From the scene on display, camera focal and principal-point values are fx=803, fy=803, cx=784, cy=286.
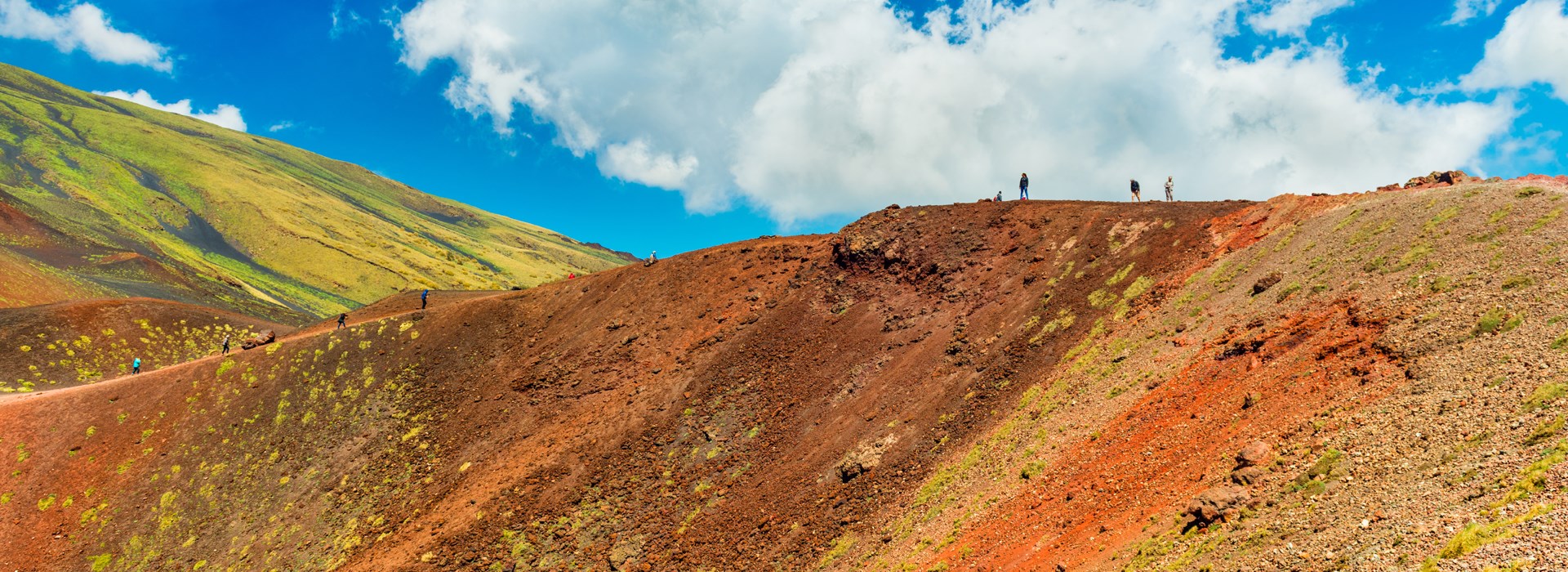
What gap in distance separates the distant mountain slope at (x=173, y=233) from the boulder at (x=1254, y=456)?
9913 cm

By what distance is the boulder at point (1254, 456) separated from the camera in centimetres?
1734

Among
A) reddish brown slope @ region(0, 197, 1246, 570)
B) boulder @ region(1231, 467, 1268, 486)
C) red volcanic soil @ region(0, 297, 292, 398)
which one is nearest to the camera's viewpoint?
boulder @ region(1231, 467, 1268, 486)

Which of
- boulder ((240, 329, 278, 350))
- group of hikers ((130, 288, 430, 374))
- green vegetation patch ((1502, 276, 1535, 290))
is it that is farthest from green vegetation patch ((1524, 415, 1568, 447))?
boulder ((240, 329, 278, 350))

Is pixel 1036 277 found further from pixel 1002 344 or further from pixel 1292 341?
pixel 1292 341

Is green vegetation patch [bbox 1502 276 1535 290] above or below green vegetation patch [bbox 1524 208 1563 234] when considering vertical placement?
below

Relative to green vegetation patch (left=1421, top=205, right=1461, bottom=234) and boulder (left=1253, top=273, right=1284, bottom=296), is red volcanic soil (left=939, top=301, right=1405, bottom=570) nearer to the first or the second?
boulder (left=1253, top=273, right=1284, bottom=296)

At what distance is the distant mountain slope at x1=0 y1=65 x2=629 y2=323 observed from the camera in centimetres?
9631

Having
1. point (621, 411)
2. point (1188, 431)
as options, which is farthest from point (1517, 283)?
point (621, 411)

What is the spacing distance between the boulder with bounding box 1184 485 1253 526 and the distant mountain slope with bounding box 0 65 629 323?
98.5 metres

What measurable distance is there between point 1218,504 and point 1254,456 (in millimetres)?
1990

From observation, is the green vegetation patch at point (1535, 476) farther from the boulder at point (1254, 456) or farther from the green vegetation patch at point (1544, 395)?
the boulder at point (1254, 456)

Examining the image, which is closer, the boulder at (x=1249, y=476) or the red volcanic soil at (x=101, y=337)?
the boulder at (x=1249, y=476)

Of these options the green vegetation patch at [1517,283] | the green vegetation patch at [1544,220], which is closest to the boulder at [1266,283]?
the green vegetation patch at [1544,220]

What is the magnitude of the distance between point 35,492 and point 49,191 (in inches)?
5083
